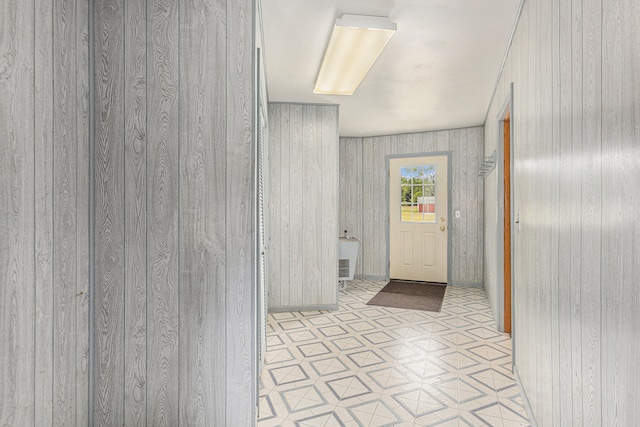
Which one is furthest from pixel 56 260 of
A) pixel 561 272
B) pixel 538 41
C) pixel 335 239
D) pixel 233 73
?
pixel 335 239

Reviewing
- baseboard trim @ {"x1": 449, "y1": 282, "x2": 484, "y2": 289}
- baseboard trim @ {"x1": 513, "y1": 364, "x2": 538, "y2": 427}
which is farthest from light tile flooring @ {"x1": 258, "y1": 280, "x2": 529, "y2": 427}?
baseboard trim @ {"x1": 449, "y1": 282, "x2": 484, "y2": 289}

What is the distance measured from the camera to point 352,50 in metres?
2.93

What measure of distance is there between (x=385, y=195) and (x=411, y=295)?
1.84 metres

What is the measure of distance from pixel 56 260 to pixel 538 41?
2.47 metres

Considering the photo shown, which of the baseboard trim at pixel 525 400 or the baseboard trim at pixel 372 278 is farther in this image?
the baseboard trim at pixel 372 278

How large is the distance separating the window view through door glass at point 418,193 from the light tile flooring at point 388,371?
2.11 metres

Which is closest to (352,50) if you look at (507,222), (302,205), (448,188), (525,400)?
(302,205)

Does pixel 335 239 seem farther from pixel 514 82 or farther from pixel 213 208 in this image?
pixel 213 208

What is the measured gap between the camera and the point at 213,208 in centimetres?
189

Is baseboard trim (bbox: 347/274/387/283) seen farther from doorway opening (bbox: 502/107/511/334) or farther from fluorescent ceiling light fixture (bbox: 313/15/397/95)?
fluorescent ceiling light fixture (bbox: 313/15/397/95)

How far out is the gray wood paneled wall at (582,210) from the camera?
104cm

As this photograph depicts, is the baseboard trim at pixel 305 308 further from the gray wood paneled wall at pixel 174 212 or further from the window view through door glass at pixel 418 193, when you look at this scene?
the gray wood paneled wall at pixel 174 212

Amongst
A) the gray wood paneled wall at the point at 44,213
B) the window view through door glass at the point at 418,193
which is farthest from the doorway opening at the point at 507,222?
the gray wood paneled wall at the point at 44,213

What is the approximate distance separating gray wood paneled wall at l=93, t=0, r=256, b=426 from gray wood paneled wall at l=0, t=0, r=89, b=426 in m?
0.11
